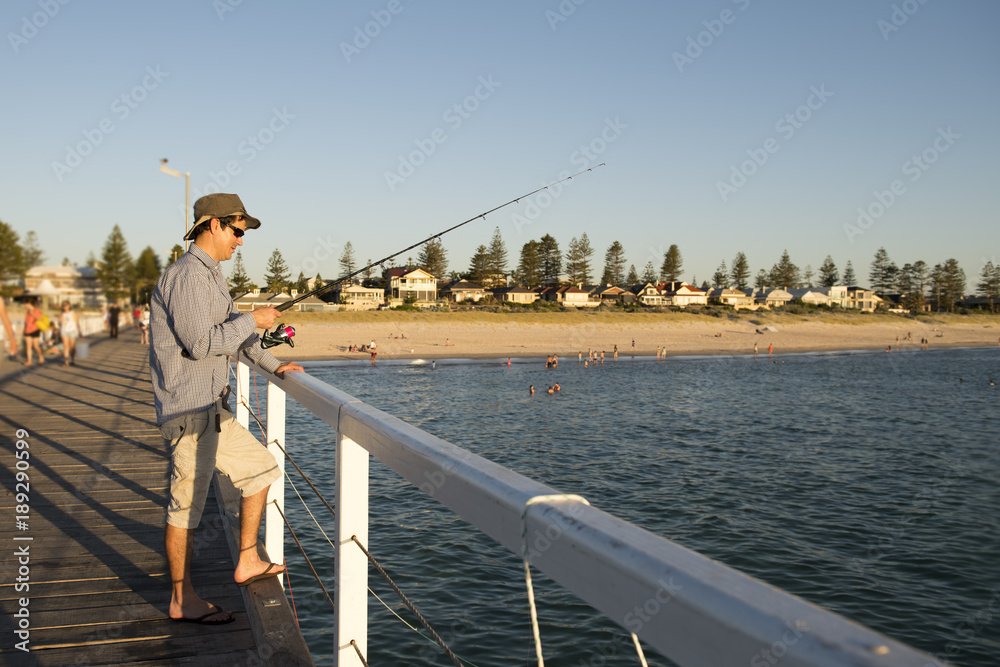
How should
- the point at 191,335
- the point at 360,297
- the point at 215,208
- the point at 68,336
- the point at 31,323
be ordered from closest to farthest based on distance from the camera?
the point at 191,335, the point at 215,208, the point at 31,323, the point at 68,336, the point at 360,297

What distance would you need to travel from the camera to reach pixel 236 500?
4.36 meters

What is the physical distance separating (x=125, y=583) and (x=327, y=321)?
54.0 metres

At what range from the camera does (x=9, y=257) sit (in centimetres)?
1086

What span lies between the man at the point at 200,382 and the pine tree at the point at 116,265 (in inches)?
4430

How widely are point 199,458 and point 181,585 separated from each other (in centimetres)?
48

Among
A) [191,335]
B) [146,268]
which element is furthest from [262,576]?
[146,268]

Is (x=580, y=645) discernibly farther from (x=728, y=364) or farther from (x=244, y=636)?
(x=728, y=364)

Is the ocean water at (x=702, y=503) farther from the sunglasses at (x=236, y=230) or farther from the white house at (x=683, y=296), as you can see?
the white house at (x=683, y=296)

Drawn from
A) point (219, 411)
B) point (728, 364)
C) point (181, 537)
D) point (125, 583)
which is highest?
point (219, 411)

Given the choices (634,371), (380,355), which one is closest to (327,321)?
(380,355)

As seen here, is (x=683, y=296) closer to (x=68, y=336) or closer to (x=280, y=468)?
(x=68, y=336)

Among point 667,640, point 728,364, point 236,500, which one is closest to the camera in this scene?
point 667,640

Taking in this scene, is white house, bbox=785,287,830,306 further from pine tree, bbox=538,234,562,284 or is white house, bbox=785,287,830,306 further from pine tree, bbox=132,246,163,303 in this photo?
pine tree, bbox=132,246,163,303

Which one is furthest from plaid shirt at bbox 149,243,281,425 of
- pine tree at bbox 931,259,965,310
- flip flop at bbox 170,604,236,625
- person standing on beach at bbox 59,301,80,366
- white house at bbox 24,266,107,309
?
pine tree at bbox 931,259,965,310
